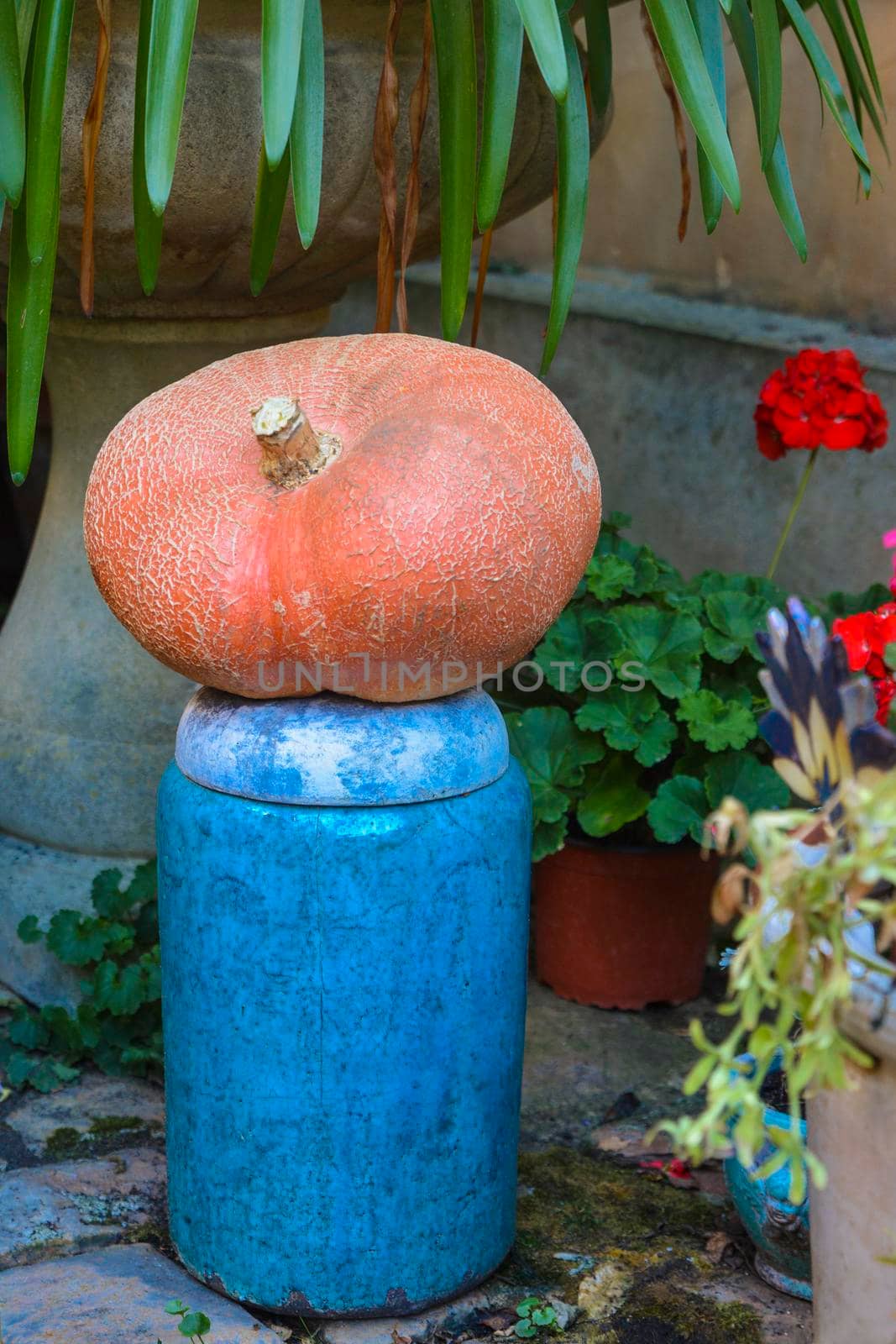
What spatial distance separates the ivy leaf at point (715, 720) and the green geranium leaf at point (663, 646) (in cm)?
2

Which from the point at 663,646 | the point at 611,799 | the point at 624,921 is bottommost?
the point at 624,921

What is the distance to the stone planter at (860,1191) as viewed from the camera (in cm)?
115

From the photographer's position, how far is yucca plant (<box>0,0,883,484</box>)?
5.10 ft

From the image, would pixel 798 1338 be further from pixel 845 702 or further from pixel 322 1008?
pixel 845 702

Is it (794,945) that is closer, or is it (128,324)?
(794,945)

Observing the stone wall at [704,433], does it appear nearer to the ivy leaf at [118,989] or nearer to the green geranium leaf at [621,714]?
the green geranium leaf at [621,714]

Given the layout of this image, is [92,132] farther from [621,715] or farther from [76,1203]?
[76,1203]

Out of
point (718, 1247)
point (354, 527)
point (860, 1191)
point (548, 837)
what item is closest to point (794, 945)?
point (860, 1191)

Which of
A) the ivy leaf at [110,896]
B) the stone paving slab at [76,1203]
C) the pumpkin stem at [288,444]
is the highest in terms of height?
the pumpkin stem at [288,444]

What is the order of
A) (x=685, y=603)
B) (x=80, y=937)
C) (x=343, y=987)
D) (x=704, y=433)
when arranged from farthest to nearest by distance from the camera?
(x=704, y=433) → (x=685, y=603) → (x=80, y=937) → (x=343, y=987)

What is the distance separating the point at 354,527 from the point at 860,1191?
0.75 meters

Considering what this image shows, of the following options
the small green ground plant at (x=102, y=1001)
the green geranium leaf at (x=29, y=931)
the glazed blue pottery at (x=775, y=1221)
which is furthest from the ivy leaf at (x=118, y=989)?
the glazed blue pottery at (x=775, y=1221)

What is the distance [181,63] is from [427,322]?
7.13 feet

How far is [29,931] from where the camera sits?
7.41ft
